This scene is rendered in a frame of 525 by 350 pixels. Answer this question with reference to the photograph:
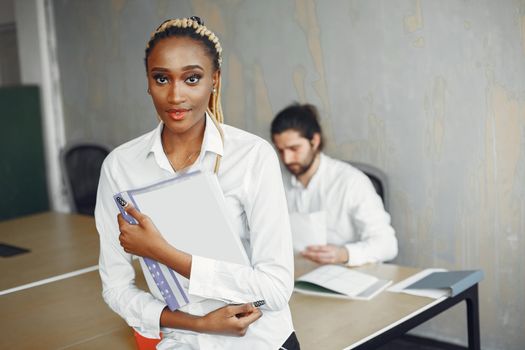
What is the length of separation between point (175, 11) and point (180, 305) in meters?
3.06

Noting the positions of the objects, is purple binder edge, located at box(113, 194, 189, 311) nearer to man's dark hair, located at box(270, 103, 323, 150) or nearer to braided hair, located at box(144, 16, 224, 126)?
braided hair, located at box(144, 16, 224, 126)

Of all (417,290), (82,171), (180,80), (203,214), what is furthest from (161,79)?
(82,171)

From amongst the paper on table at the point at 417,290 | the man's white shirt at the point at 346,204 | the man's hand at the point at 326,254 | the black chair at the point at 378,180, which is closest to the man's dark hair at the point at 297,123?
the man's white shirt at the point at 346,204

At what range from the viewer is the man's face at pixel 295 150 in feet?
10.6

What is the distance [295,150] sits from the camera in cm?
323

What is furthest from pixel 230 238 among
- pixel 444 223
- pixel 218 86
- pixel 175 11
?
pixel 175 11

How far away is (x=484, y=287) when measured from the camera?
321cm

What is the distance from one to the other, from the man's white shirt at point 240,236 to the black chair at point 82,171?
310cm

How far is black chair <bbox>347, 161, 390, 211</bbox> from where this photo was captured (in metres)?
3.33

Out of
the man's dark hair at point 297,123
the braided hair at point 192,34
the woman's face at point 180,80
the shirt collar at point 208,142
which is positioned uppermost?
the braided hair at point 192,34

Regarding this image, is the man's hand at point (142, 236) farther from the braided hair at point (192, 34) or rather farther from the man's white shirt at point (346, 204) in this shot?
the man's white shirt at point (346, 204)

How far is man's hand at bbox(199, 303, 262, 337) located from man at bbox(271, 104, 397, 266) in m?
1.59

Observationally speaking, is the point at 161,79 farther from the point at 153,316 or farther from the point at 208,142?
the point at 153,316

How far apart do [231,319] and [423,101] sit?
2104mm
